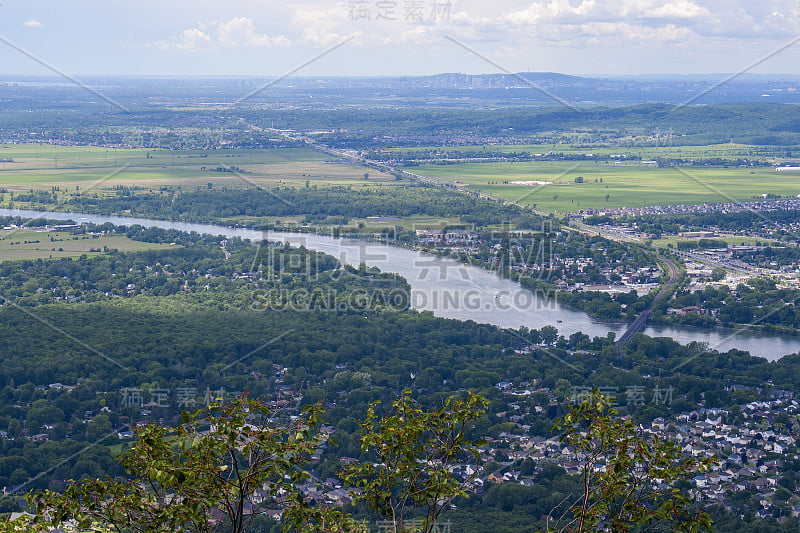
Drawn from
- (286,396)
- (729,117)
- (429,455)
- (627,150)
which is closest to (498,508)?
(286,396)

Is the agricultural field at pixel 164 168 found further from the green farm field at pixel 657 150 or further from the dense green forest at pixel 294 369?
the dense green forest at pixel 294 369

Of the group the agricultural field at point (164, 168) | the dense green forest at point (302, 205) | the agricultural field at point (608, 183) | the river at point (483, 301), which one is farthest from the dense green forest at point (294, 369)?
the agricultural field at point (164, 168)

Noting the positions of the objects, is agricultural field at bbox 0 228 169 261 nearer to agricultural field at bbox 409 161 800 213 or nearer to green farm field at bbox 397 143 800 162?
agricultural field at bbox 409 161 800 213

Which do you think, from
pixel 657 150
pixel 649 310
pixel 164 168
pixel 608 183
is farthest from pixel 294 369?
pixel 657 150

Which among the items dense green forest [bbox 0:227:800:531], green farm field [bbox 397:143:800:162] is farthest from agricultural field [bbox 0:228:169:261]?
green farm field [bbox 397:143:800:162]

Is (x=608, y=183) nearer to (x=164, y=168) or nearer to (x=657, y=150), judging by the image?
(x=657, y=150)

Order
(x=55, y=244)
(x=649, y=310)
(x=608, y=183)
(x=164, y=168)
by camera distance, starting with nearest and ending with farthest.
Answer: (x=649, y=310) < (x=55, y=244) < (x=608, y=183) < (x=164, y=168)

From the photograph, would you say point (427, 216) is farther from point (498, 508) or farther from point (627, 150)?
point (627, 150)
